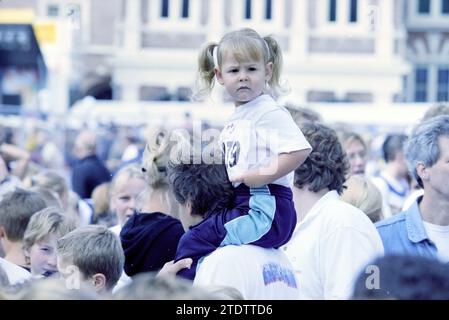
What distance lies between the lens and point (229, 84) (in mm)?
3445

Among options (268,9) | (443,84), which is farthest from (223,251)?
(443,84)

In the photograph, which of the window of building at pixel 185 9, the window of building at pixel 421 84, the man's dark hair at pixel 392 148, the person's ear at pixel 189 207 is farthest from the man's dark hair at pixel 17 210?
the window of building at pixel 421 84

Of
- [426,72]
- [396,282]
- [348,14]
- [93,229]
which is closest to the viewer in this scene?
[396,282]

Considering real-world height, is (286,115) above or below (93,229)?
above

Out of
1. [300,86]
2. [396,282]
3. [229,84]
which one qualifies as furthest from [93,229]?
[300,86]

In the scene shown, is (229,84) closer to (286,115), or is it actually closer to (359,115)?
(286,115)

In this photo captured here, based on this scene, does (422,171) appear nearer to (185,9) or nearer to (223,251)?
(223,251)

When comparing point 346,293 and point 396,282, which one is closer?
point 396,282

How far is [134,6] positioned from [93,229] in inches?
920

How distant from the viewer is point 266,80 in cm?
354

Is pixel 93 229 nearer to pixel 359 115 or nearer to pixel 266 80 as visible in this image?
pixel 266 80

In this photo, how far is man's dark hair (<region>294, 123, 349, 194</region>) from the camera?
12.7 ft

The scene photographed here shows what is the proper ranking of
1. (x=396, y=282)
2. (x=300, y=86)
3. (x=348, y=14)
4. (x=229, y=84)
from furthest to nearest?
(x=300, y=86), (x=348, y=14), (x=229, y=84), (x=396, y=282)

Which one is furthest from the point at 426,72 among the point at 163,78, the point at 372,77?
the point at 163,78
